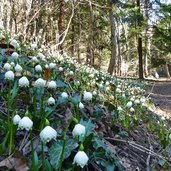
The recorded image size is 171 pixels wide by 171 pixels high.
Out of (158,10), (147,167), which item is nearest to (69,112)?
(147,167)

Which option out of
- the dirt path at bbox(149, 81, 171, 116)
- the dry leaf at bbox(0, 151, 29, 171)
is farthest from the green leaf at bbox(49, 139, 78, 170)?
the dirt path at bbox(149, 81, 171, 116)

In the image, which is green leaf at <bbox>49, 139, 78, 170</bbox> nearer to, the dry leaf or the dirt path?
the dry leaf

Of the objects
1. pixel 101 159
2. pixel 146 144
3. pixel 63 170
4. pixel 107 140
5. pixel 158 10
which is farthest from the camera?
pixel 158 10

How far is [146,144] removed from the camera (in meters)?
3.13

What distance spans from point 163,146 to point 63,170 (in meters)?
1.38

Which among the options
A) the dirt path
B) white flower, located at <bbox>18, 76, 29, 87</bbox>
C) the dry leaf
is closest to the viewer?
the dry leaf

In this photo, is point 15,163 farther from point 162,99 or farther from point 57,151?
point 162,99

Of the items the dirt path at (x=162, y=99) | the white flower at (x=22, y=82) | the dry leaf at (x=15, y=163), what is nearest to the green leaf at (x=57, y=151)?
the dry leaf at (x=15, y=163)

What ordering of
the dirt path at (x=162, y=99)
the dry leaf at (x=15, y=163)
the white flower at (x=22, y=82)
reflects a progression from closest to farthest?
the dry leaf at (x=15, y=163)
the white flower at (x=22, y=82)
the dirt path at (x=162, y=99)

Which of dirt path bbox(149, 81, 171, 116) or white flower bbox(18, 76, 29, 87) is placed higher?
white flower bbox(18, 76, 29, 87)

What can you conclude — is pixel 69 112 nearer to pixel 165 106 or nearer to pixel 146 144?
pixel 146 144

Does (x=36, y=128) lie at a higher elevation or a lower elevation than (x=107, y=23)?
lower

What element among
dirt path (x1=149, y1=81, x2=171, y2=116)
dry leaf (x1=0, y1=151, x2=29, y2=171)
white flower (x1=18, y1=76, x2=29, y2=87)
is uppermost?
white flower (x1=18, y1=76, x2=29, y2=87)

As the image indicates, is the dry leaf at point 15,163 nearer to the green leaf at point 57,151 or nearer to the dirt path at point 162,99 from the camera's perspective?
the green leaf at point 57,151
